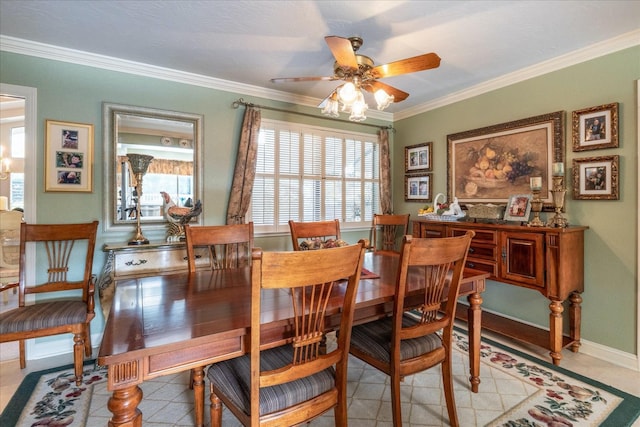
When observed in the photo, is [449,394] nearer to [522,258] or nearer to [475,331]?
[475,331]

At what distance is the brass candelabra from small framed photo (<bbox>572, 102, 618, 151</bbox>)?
3.80m

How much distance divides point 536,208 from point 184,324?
9.42ft

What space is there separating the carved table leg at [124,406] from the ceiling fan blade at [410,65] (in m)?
2.08

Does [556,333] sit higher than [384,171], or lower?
lower

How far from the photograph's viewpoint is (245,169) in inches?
129

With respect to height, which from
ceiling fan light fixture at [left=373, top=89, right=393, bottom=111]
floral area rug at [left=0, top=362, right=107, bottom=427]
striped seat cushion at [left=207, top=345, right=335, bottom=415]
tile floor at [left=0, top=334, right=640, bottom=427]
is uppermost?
ceiling fan light fixture at [left=373, top=89, right=393, bottom=111]

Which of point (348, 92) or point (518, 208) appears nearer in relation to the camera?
point (348, 92)

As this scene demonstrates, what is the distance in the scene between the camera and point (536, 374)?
88.4 inches

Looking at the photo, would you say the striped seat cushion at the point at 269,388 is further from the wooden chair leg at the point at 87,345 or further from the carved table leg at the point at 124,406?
the wooden chair leg at the point at 87,345

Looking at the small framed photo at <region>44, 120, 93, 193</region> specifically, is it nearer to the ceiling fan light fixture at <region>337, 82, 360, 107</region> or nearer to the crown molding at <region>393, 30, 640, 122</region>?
the ceiling fan light fixture at <region>337, 82, 360, 107</region>

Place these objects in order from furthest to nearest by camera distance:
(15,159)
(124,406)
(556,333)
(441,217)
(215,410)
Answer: (15,159) → (441,217) → (556,333) → (215,410) → (124,406)

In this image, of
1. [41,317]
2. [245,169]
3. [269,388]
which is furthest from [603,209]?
Result: [41,317]

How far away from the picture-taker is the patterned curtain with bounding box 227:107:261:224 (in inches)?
128

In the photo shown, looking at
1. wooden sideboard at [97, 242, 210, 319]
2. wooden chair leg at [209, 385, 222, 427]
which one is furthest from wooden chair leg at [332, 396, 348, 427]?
wooden sideboard at [97, 242, 210, 319]
